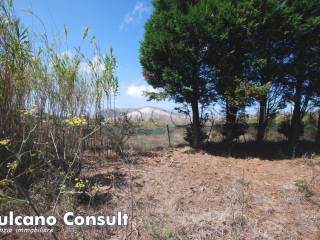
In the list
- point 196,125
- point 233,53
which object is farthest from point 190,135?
point 233,53

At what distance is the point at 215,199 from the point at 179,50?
15.0ft

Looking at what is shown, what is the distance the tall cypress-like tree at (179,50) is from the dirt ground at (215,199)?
227 cm

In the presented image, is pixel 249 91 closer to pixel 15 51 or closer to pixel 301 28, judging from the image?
pixel 301 28

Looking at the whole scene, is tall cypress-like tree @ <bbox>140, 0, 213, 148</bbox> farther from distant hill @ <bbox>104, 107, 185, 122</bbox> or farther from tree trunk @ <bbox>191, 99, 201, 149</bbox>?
distant hill @ <bbox>104, 107, 185, 122</bbox>

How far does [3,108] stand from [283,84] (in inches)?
307

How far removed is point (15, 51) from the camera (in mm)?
4426

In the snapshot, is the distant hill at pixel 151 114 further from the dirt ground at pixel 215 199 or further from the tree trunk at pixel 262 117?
the tree trunk at pixel 262 117

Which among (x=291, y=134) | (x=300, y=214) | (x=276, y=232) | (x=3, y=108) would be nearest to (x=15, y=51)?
(x=3, y=108)

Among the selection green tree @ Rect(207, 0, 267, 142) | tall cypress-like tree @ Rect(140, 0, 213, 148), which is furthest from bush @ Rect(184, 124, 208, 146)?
green tree @ Rect(207, 0, 267, 142)

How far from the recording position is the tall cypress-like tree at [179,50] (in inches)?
344

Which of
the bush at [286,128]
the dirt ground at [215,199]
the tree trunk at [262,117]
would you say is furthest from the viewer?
the bush at [286,128]

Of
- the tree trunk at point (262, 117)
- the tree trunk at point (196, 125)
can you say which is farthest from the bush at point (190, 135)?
the tree trunk at point (262, 117)

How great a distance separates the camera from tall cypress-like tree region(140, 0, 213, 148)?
8742 mm

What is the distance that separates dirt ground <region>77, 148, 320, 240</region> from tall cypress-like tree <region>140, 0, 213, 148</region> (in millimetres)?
2275
